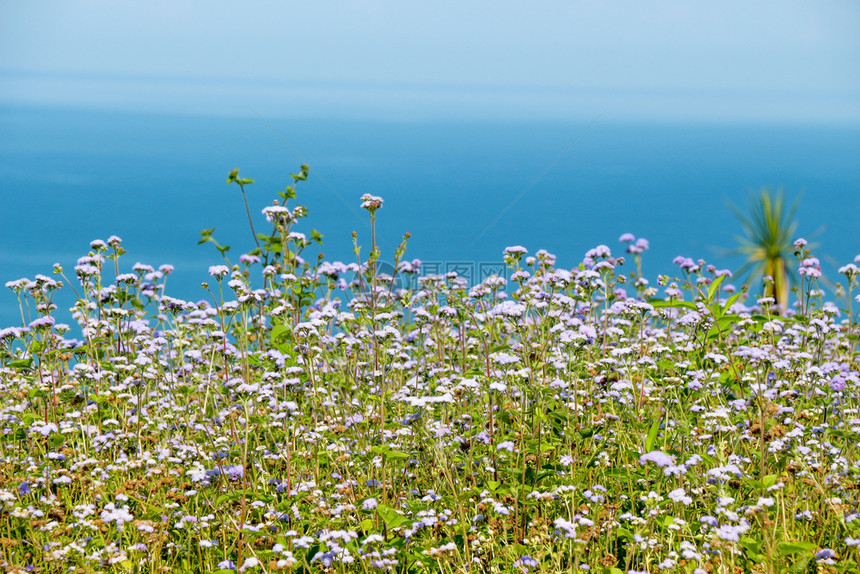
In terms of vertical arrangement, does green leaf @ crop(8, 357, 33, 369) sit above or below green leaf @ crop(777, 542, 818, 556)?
above

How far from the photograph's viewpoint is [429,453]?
615 centimetres

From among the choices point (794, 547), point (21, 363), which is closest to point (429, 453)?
point (794, 547)

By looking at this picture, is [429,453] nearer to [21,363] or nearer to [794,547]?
[794,547]

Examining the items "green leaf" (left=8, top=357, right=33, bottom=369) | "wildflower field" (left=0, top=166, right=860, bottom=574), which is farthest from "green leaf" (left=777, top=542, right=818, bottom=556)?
"green leaf" (left=8, top=357, right=33, bottom=369)

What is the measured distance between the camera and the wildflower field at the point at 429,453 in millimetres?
4906

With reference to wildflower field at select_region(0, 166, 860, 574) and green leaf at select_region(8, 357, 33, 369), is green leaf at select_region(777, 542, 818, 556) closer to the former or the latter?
wildflower field at select_region(0, 166, 860, 574)

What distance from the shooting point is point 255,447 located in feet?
20.8

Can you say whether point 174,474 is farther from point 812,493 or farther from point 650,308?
point 812,493

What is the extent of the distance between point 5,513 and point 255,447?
6.45 feet

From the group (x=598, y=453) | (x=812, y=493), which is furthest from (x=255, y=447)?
(x=812, y=493)

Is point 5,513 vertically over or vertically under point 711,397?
under

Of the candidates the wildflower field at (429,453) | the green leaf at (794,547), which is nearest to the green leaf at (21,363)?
the wildflower field at (429,453)

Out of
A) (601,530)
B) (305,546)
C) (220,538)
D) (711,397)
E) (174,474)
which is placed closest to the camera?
(305,546)

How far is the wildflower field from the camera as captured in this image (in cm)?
491
